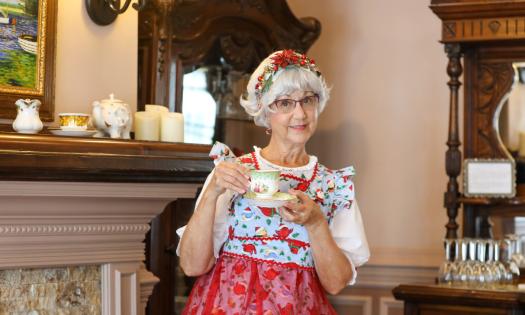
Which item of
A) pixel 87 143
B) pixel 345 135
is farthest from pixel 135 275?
pixel 345 135

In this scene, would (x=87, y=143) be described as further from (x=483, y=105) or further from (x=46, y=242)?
(x=483, y=105)

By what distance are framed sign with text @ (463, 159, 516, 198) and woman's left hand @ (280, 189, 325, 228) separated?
196 cm

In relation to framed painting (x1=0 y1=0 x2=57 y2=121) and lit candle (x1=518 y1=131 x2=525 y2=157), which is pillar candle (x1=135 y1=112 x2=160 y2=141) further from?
lit candle (x1=518 y1=131 x2=525 y2=157)

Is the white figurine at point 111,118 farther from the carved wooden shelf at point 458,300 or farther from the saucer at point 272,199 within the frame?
the carved wooden shelf at point 458,300

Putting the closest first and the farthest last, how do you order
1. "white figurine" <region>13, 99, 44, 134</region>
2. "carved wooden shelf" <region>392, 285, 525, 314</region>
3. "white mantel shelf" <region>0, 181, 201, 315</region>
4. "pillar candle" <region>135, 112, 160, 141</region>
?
"white mantel shelf" <region>0, 181, 201, 315</region>, "white figurine" <region>13, 99, 44, 134</region>, "pillar candle" <region>135, 112, 160, 141</region>, "carved wooden shelf" <region>392, 285, 525, 314</region>

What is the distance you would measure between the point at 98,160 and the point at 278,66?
2.37 feet

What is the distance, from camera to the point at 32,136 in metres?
2.75

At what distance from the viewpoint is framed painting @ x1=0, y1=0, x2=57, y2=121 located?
3107mm

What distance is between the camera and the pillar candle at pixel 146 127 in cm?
337

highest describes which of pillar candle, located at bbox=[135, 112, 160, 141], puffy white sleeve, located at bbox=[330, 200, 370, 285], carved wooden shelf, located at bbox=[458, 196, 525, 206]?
pillar candle, located at bbox=[135, 112, 160, 141]

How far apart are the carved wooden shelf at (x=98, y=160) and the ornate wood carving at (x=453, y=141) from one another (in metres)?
1.32

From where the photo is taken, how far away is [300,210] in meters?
2.31

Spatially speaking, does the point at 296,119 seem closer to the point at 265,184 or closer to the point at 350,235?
the point at 265,184

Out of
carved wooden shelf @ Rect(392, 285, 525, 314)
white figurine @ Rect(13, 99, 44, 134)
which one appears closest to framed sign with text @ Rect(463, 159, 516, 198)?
carved wooden shelf @ Rect(392, 285, 525, 314)
